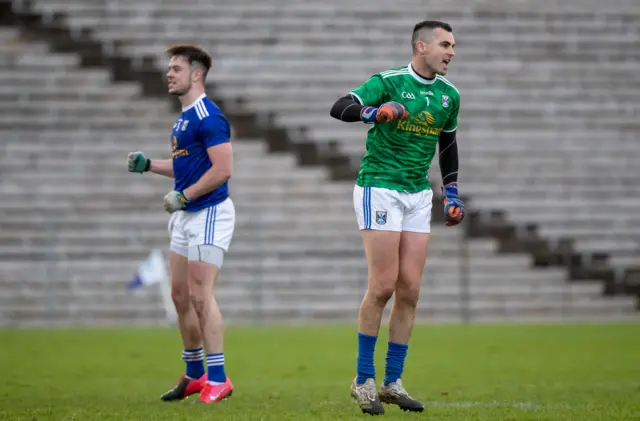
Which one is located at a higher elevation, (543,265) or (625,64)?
(625,64)

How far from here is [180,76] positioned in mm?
7316

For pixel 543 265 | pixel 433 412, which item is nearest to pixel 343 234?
pixel 543 265

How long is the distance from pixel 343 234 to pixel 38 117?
561 cm

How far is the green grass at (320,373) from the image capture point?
6465 mm

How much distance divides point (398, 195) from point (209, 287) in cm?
142

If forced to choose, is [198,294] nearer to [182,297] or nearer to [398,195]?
[182,297]

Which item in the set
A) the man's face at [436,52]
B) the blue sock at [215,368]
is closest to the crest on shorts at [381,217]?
the man's face at [436,52]

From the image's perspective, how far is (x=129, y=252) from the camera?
671 inches

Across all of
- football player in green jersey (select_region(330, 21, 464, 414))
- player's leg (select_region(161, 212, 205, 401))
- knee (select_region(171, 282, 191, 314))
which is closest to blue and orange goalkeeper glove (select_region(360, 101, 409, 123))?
football player in green jersey (select_region(330, 21, 464, 414))

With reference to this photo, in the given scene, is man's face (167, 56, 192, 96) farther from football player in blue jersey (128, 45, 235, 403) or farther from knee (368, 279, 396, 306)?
knee (368, 279, 396, 306)

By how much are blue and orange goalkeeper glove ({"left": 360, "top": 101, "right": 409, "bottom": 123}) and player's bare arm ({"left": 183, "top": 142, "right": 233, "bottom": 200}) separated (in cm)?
133

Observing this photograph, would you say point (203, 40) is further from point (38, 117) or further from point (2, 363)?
point (2, 363)

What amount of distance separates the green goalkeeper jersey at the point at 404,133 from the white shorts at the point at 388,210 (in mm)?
42

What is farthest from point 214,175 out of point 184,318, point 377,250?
point 377,250
